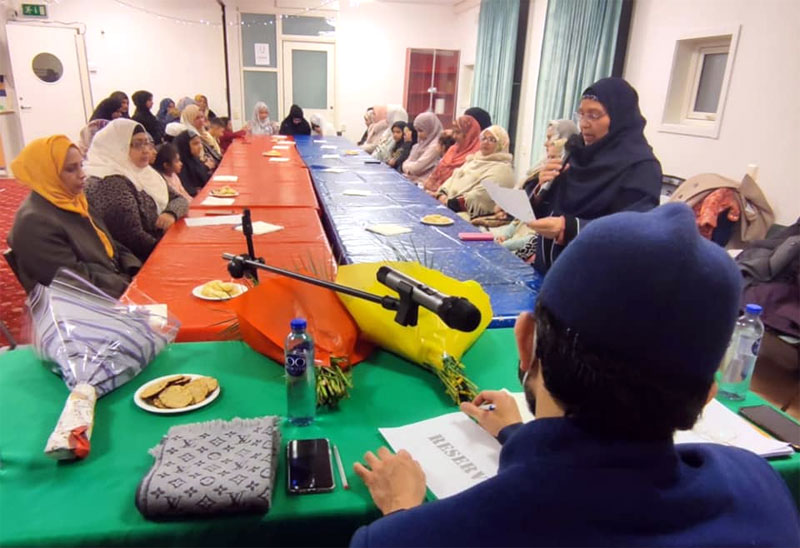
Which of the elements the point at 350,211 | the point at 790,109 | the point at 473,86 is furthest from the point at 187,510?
the point at 473,86

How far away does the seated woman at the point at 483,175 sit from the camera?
413cm

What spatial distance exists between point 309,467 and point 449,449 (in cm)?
26

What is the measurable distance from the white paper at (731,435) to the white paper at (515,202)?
104 centimetres

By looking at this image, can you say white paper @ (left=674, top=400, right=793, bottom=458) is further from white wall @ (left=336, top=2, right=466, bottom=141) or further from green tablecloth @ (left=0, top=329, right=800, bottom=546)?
white wall @ (left=336, top=2, right=466, bottom=141)

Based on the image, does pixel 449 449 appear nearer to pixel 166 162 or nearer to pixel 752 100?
pixel 166 162

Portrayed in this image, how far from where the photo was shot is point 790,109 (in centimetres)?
309

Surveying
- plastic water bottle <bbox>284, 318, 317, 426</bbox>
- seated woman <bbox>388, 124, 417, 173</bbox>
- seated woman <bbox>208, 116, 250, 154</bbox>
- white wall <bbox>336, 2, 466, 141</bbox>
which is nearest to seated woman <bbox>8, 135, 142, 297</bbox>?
plastic water bottle <bbox>284, 318, 317, 426</bbox>

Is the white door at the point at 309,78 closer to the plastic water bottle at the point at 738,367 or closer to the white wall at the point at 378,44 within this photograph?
the white wall at the point at 378,44

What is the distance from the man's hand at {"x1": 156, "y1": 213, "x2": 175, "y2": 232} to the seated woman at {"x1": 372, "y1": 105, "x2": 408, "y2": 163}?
4.28 m

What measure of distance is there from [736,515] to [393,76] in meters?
9.93

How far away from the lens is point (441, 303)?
0.82 m

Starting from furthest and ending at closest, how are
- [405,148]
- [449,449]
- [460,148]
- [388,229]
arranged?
[405,148] → [460,148] → [388,229] → [449,449]

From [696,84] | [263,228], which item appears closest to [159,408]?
[263,228]

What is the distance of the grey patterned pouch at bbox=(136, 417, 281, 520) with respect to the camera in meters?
0.79
